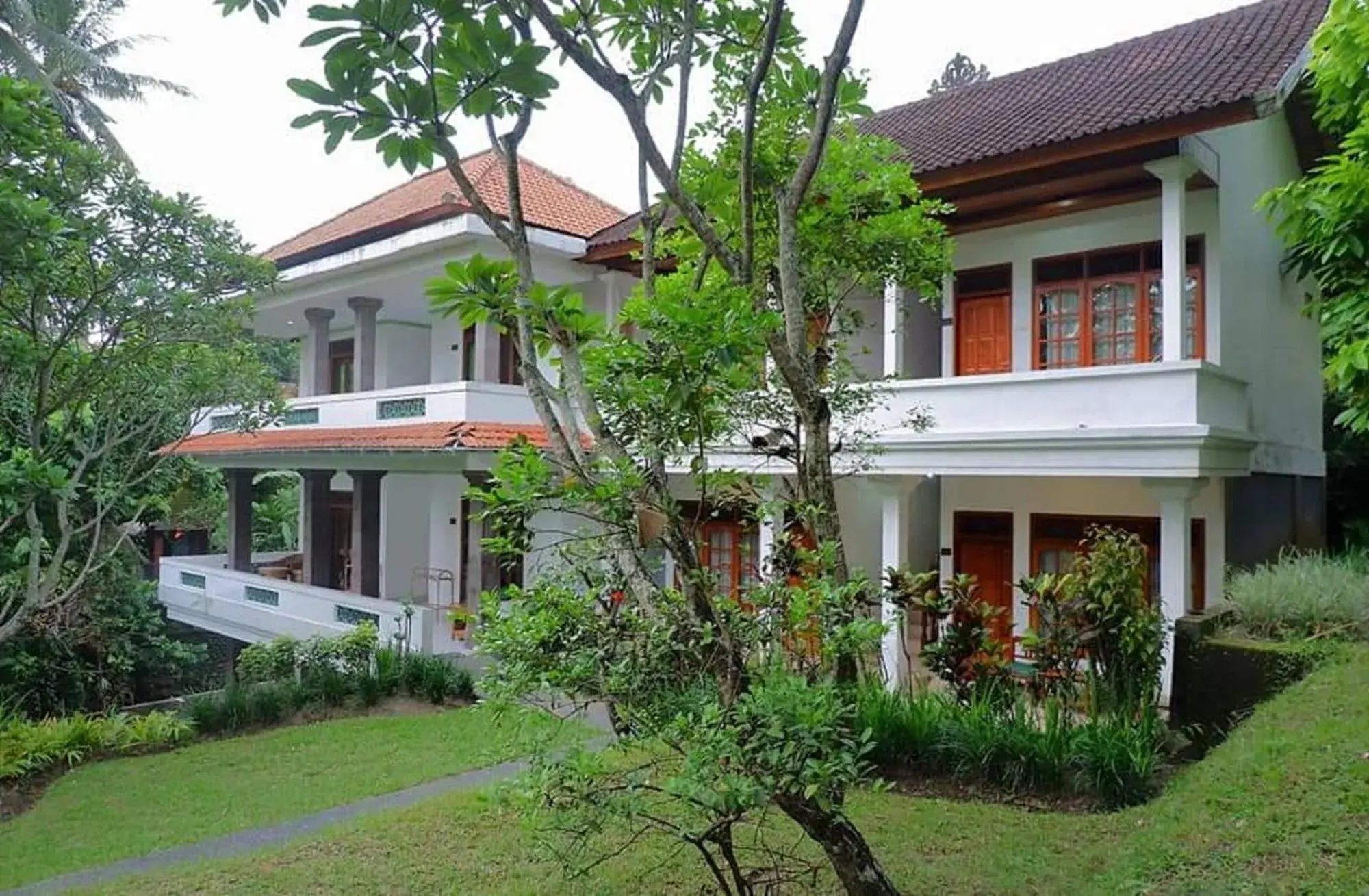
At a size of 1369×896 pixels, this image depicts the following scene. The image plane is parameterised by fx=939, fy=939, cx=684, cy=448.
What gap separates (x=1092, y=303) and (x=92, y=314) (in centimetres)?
1032

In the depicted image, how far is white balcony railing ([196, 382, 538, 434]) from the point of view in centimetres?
1277

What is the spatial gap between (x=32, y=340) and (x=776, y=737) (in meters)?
7.08

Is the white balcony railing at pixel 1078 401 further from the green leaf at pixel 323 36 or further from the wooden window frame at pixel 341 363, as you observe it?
the wooden window frame at pixel 341 363

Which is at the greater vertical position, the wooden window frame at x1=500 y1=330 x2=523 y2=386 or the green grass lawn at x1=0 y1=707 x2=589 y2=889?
the wooden window frame at x1=500 y1=330 x2=523 y2=386

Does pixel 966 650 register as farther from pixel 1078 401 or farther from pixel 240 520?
pixel 240 520

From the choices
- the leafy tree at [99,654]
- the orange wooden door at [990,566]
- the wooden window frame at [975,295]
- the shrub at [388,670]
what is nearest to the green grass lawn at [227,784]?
the shrub at [388,670]

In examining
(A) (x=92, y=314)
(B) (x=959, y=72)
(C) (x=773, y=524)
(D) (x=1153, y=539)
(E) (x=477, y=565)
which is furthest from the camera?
(B) (x=959, y=72)

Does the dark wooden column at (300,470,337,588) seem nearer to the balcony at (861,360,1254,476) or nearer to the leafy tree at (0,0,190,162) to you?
the leafy tree at (0,0,190,162)

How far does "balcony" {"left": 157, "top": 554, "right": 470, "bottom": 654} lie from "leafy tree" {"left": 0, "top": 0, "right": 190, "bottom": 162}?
7.92m

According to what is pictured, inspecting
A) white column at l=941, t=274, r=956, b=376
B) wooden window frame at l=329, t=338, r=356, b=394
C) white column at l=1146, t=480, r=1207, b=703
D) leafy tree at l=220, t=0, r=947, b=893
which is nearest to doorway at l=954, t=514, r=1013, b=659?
white column at l=941, t=274, r=956, b=376

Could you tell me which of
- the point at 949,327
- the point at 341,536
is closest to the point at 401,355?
the point at 341,536

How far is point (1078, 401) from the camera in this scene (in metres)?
9.04

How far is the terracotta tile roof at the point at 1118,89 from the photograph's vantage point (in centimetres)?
868

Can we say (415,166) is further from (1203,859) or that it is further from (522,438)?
(1203,859)
